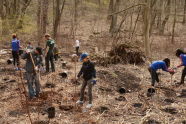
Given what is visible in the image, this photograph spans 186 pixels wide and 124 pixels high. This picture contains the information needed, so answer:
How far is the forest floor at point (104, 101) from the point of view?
7527 millimetres

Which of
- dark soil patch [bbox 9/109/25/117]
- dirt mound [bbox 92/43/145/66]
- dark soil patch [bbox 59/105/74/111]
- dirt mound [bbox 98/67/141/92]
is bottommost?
dark soil patch [bbox 9/109/25/117]

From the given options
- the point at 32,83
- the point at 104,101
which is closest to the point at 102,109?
the point at 104,101

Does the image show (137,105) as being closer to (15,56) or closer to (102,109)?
(102,109)

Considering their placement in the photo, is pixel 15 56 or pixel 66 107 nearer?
pixel 66 107

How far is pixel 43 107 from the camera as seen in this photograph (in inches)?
320

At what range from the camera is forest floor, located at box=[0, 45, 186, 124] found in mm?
7527

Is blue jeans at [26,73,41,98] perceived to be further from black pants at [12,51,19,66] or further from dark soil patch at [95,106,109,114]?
black pants at [12,51,19,66]

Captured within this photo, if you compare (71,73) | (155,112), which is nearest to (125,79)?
(71,73)

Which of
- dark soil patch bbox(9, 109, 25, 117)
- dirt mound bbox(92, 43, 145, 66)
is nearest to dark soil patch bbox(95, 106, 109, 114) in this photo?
dark soil patch bbox(9, 109, 25, 117)

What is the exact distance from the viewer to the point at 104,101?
891cm

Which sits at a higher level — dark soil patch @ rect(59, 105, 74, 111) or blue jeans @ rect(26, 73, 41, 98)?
blue jeans @ rect(26, 73, 41, 98)

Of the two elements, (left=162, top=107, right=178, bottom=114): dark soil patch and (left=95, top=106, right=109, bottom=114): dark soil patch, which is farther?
(left=162, top=107, right=178, bottom=114): dark soil patch

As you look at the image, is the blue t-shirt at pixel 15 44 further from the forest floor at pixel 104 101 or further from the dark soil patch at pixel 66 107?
the dark soil patch at pixel 66 107

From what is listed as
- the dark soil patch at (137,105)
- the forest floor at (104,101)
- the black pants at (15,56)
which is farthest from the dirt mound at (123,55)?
the dark soil patch at (137,105)
